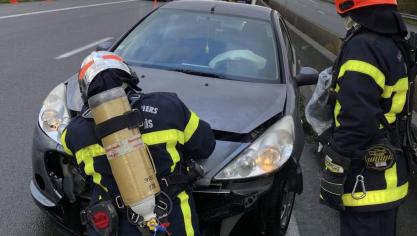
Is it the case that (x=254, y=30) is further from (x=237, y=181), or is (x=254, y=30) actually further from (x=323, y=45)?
(x=323, y=45)

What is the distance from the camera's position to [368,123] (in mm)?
2361

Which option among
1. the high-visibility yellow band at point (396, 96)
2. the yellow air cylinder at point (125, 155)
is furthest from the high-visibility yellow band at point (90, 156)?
the high-visibility yellow band at point (396, 96)

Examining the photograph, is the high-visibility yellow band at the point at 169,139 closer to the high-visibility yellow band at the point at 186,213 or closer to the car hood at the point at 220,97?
the high-visibility yellow band at the point at 186,213

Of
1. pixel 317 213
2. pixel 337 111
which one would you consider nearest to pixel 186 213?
pixel 337 111

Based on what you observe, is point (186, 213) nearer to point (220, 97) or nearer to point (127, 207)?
point (127, 207)

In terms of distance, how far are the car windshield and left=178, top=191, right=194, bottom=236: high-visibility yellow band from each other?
1.63m

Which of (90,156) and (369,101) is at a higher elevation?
(369,101)

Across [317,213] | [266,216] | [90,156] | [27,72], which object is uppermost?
[90,156]

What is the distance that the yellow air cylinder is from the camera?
200cm

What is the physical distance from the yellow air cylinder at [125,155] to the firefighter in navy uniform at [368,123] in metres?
0.96

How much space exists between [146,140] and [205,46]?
2143 millimetres

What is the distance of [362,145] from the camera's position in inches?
95.7

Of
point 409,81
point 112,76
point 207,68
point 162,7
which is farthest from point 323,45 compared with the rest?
point 112,76

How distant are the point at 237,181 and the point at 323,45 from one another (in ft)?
22.4
